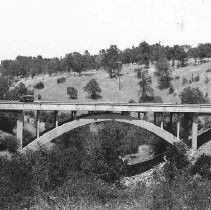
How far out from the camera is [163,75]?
115 metres

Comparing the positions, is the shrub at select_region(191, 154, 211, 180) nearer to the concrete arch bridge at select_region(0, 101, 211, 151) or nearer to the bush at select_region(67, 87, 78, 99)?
the concrete arch bridge at select_region(0, 101, 211, 151)

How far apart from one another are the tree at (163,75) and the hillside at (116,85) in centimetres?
150

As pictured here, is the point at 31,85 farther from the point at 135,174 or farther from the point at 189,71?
the point at 135,174

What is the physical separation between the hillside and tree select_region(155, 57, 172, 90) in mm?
1498

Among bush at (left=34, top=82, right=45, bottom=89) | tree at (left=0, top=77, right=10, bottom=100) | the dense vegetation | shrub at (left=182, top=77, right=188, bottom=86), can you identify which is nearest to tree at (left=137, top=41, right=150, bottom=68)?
shrub at (left=182, top=77, right=188, bottom=86)

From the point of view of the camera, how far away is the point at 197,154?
176 ft

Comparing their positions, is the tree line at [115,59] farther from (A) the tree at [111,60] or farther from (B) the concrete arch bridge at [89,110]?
(B) the concrete arch bridge at [89,110]

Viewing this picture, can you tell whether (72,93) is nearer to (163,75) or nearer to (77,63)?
(77,63)

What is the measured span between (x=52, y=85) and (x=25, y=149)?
66.9m

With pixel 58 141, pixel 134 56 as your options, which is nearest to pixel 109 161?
pixel 58 141

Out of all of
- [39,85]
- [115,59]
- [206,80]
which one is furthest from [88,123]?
[115,59]

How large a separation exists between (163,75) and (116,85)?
1272 cm

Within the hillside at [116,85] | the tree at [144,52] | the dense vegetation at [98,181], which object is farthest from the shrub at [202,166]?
the tree at [144,52]

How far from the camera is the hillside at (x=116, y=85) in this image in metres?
107
